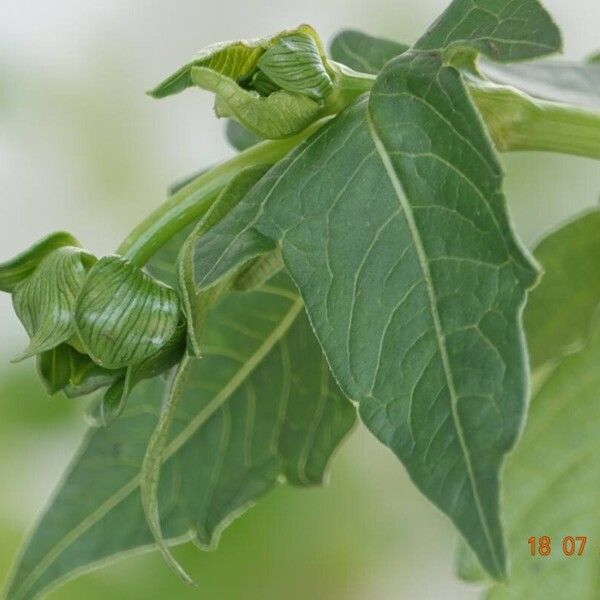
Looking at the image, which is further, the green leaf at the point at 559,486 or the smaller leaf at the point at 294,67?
the green leaf at the point at 559,486

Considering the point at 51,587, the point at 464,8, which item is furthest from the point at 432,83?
the point at 51,587

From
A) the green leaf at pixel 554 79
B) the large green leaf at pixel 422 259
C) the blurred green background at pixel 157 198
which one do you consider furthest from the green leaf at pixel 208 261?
the blurred green background at pixel 157 198

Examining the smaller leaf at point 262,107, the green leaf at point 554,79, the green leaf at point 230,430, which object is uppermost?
the smaller leaf at point 262,107

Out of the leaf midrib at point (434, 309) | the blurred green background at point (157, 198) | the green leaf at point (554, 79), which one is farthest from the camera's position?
the blurred green background at point (157, 198)

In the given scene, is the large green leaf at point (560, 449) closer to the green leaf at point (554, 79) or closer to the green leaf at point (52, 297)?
the green leaf at point (554, 79)

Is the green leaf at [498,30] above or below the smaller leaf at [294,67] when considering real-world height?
below

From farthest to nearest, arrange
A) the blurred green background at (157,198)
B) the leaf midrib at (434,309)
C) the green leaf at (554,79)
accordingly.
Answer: the blurred green background at (157,198) < the green leaf at (554,79) < the leaf midrib at (434,309)

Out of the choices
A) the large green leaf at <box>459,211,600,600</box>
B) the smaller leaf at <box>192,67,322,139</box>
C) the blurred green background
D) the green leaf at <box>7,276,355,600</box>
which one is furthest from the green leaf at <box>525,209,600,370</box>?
the blurred green background
